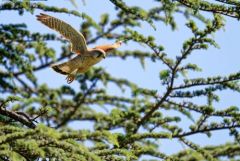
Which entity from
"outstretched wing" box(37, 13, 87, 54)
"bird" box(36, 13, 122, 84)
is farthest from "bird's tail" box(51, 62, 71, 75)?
"outstretched wing" box(37, 13, 87, 54)

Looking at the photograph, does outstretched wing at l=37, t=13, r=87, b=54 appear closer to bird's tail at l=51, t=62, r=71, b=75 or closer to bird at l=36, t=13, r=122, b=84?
bird at l=36, t=13, r=122, b=84

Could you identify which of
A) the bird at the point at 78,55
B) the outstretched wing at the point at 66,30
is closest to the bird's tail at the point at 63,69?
the bird at the point at 78,55

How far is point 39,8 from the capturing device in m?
5.68

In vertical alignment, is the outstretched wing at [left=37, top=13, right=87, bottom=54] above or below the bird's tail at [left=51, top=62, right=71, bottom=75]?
above

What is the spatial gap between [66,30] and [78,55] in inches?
9.1

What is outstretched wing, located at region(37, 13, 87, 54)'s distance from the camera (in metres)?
3.93

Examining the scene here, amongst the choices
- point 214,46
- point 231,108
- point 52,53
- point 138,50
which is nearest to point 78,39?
point 214,46

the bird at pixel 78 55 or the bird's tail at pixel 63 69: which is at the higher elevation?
the bird at pixel 78 55

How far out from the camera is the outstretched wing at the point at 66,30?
12.9 ft

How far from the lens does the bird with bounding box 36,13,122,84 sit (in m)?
3.94

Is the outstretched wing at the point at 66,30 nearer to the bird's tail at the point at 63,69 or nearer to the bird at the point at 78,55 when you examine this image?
the bird at the point at 78,55

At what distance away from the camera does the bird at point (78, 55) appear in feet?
12.9

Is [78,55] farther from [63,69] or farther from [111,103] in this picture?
[111,103]

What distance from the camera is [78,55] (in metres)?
4.14
